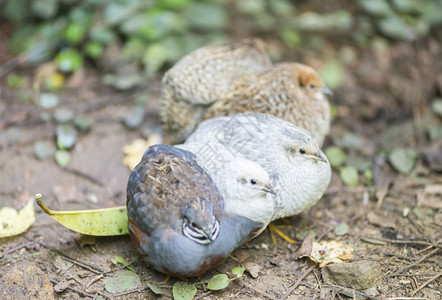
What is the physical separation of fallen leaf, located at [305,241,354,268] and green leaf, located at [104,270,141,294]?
4.39ft

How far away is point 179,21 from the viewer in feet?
19.7

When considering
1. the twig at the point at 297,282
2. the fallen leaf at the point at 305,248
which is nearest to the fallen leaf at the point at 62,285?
the twig at the point at 297,282

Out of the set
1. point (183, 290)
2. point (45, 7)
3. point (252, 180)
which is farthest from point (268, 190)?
point (45, 7)

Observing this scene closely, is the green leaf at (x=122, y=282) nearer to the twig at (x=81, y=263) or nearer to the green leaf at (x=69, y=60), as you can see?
the twig at (x=81, y=263)

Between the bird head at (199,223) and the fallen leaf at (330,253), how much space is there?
93cm

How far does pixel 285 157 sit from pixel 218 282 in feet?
3.66

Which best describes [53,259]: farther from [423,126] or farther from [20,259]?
[423,126]

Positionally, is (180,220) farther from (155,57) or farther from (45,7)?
(45,7)

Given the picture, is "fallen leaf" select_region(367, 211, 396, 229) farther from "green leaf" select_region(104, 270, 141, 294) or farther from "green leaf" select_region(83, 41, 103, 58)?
"green leaf" select_region(83, 41, 103, 58)

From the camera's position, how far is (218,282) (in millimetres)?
3533

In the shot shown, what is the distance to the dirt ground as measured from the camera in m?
3.67

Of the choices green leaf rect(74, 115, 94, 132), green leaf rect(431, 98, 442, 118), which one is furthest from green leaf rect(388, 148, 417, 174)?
green leaf rect(74, 115, 94, 132)

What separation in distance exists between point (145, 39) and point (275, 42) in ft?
5.82

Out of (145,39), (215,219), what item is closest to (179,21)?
(145,39)
